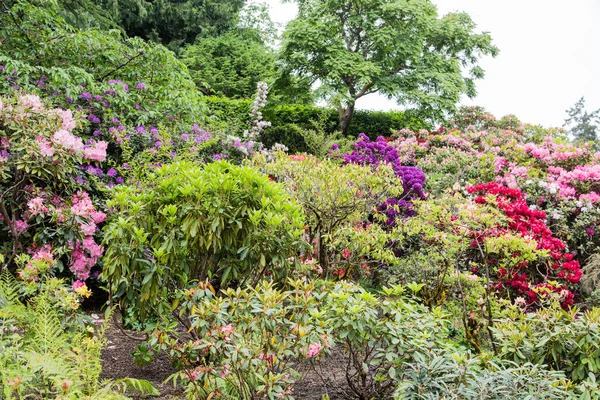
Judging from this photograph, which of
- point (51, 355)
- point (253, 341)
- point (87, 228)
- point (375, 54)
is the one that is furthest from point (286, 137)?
point (51, 355)

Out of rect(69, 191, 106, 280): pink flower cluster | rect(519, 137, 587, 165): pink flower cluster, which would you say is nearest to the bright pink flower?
rect(69, 191, 106, 280): pink flower cluster

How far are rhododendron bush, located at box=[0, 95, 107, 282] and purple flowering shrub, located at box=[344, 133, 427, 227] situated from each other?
323 centimetres

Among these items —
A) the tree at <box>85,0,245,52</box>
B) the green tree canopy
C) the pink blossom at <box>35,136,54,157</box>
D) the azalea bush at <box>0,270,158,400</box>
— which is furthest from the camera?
the tree at <box>85,0,245,52</box>

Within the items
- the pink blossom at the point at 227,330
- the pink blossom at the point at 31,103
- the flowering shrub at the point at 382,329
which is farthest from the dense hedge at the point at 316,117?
the pink blossom at the point at 227,330

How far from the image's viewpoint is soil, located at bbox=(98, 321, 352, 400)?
129 inches

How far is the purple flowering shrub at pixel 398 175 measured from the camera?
243 inches

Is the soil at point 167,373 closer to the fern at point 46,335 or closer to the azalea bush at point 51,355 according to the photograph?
the azalea bush at point 51,355

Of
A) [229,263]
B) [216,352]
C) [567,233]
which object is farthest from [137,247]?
[567,233]

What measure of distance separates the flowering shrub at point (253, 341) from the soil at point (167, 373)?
0.42 metres

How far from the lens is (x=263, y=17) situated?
2519cm

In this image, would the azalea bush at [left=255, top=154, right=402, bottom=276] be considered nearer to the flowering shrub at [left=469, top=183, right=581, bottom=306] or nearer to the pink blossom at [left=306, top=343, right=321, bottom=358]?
the flowering shrub at [left=469, top=183, right=581, bottom=306]

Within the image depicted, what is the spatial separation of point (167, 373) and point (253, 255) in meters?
1.17

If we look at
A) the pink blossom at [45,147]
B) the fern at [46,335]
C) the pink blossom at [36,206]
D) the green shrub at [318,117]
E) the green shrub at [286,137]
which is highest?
the green shrub at [318,117]

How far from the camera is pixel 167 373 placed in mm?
3727
